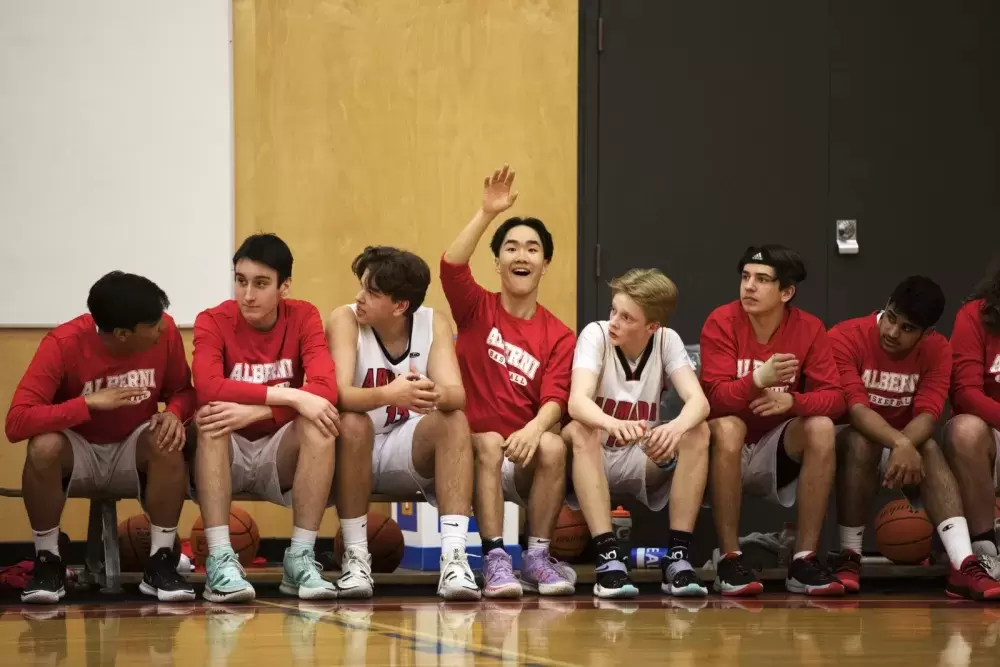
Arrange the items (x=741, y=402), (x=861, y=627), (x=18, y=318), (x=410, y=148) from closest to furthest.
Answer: (x=861, y=627) → (x=741, y=402) → (x=18, y=318) → (x=410, y=148)

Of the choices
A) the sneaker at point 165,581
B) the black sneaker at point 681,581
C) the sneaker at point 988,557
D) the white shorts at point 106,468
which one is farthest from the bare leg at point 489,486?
the sneaker at point 988,557

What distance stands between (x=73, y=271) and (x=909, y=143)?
417cm

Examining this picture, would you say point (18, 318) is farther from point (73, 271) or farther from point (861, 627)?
point (861, 627)

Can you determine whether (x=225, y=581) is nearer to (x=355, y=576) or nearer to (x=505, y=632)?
(x=355, y=576)

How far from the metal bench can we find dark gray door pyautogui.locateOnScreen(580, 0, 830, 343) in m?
2.26

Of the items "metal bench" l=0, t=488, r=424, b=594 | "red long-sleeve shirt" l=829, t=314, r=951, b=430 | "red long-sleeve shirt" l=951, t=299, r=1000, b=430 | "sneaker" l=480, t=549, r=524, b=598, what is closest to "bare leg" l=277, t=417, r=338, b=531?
"metal bench" l=0, t=488, r=424, b=594

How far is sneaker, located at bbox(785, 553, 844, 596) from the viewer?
4.45m

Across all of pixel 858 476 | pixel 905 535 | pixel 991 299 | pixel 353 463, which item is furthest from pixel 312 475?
pixel 991 299

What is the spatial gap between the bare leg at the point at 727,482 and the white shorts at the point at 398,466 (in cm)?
101

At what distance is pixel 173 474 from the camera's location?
4254 millimetres

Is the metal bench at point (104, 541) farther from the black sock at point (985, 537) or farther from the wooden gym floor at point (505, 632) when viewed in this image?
the black sock at point (985, 537)

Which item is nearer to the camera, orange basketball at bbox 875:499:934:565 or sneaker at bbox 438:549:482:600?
sneaker at bbox 438:549:482:600

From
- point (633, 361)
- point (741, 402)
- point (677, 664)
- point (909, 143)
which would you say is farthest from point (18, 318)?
point (909, 143)

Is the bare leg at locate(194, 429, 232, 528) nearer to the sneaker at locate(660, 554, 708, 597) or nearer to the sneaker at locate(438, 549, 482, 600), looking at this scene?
the sneaker at locate(438, 549, 482, 600)
